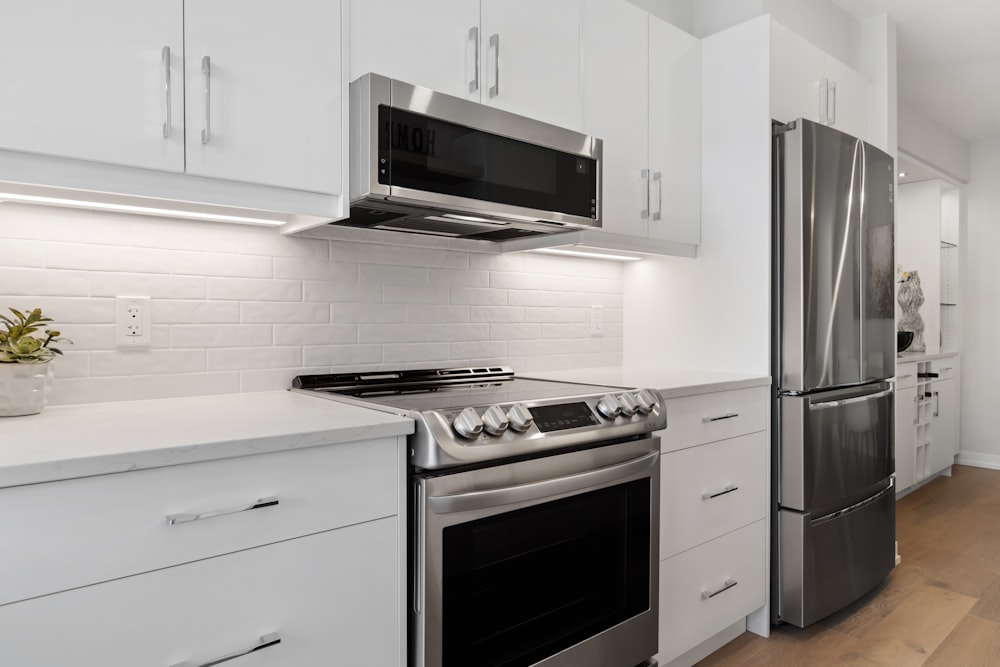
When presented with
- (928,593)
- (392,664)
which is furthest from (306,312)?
(928,593)

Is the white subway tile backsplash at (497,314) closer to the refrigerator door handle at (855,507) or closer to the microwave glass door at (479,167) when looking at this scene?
the microwave glass door at (479,167)

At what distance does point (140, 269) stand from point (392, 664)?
44.3 inches

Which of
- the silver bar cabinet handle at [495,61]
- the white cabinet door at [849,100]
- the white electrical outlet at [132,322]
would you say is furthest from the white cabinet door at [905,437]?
the white electrical outlet at [132,322]

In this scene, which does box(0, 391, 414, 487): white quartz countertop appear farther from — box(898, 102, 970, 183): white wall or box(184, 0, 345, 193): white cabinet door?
box(898, 102, 970, 183): white wall

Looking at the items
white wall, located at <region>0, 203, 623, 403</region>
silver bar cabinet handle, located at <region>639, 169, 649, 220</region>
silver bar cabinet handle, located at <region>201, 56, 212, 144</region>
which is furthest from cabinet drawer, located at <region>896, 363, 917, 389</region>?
silver bar cabinet handle, located at <region>201, 56, 212, 144</region>

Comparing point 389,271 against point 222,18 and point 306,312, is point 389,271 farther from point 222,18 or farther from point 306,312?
point 222,18

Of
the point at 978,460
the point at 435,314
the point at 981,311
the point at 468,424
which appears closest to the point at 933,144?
the point at 981,311

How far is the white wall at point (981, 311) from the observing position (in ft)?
16.9

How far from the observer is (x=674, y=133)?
2.50 m

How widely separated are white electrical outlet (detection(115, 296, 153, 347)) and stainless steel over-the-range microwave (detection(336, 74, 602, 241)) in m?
0.54

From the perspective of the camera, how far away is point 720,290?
255cm

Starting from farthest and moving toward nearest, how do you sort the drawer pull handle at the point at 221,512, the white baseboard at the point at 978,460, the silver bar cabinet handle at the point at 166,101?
the white baseboard at the point at 978,460 < the silver bar cabinet handle at the point at 166,101 < the drawer pull handle at the point at 221,512

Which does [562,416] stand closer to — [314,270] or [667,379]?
[667,379]

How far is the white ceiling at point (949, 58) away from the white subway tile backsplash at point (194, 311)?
3015 millimetres
